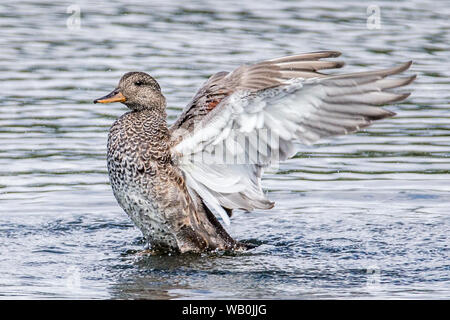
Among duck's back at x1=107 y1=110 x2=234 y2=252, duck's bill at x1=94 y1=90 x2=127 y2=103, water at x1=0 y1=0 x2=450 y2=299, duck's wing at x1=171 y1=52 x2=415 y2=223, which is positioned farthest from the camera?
duck's bill at x1=94 y1=90 x2=127 y2=103

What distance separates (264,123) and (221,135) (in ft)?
1.03

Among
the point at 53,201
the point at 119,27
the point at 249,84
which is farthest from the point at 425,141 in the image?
the point at 119,27

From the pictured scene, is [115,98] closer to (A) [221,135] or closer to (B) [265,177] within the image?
(A) [221,135]

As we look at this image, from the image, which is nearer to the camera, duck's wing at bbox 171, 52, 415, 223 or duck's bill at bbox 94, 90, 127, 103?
duck's wing at bbox 171, 52, 415, 223

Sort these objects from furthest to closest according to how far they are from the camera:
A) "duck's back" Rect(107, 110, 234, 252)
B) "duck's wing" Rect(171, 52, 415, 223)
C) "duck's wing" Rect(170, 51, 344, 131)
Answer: "duck's back" Rect(107, 110, 234, 252), "duck's wing" Rect(170, 51, 344, 131), "duck's wing" Rect(171, 52, 415, 223)

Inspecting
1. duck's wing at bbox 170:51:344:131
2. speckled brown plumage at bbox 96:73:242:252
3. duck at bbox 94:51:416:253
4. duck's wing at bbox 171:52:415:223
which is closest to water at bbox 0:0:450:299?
speckled brown plumage at bbox 96:73:242:252

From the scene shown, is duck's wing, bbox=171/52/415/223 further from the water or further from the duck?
the water

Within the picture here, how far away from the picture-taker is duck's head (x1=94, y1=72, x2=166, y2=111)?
7.51 m

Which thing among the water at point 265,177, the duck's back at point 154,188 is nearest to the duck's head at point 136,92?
the duck's back at point 154,188

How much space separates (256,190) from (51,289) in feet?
5.11

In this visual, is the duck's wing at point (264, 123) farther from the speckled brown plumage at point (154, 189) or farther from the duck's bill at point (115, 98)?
the duck's bill at point (115, 98)

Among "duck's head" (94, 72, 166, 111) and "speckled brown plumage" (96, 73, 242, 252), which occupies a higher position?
"duck's head" (94, 72, 166, 111)

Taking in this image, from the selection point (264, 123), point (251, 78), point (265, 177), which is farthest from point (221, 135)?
point (265, 177)

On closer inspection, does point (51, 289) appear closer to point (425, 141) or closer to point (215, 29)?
point (425, 141)
